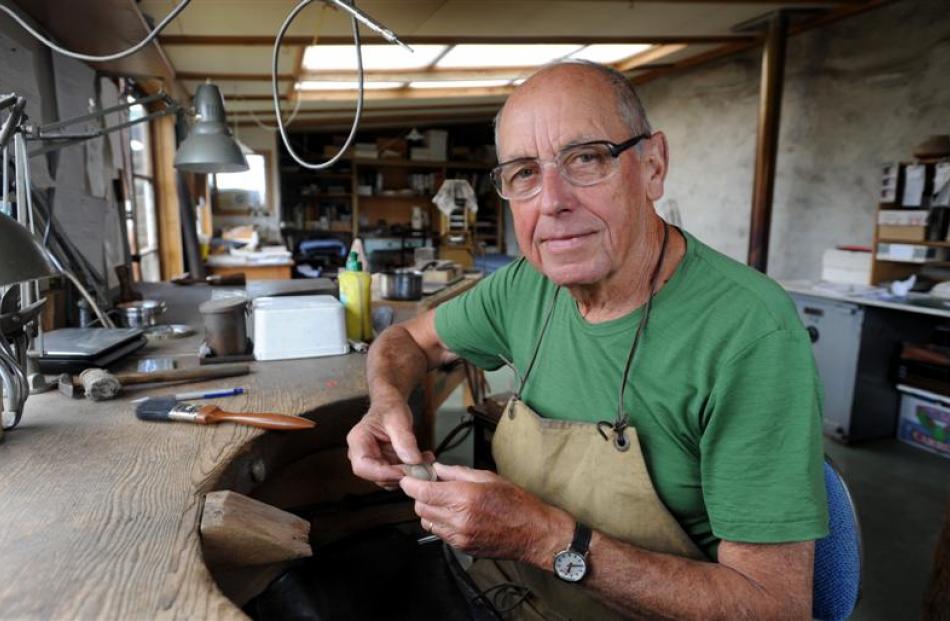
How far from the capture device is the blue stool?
98 centimetres

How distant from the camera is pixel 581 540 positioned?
91 cm

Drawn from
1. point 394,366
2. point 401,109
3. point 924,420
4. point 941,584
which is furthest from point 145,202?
point 924,420

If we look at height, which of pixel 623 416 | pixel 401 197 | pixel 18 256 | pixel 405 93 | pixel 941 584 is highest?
pixel 405 93

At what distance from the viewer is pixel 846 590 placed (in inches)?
38.8

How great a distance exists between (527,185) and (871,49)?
4.20 metres

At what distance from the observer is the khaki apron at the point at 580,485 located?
1.02 metres

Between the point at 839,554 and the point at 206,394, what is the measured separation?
1.31 metres

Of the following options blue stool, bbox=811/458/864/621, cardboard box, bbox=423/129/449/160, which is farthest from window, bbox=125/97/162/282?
cardboard box, bbox=423/129/449/160

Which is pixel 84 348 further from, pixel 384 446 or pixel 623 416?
pixel 623 416

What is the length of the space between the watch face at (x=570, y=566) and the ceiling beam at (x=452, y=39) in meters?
3.27

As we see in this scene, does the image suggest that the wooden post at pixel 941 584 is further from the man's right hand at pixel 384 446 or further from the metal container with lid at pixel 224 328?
the metal container with lid at pixel 224 328

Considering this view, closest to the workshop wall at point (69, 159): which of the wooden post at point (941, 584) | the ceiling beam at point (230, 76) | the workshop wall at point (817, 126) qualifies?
the ceiling beam at point (230, 76)

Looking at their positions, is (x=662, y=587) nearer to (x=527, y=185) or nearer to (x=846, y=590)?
(x=846, y=590)

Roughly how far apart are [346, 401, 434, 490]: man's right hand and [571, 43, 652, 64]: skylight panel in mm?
4462
